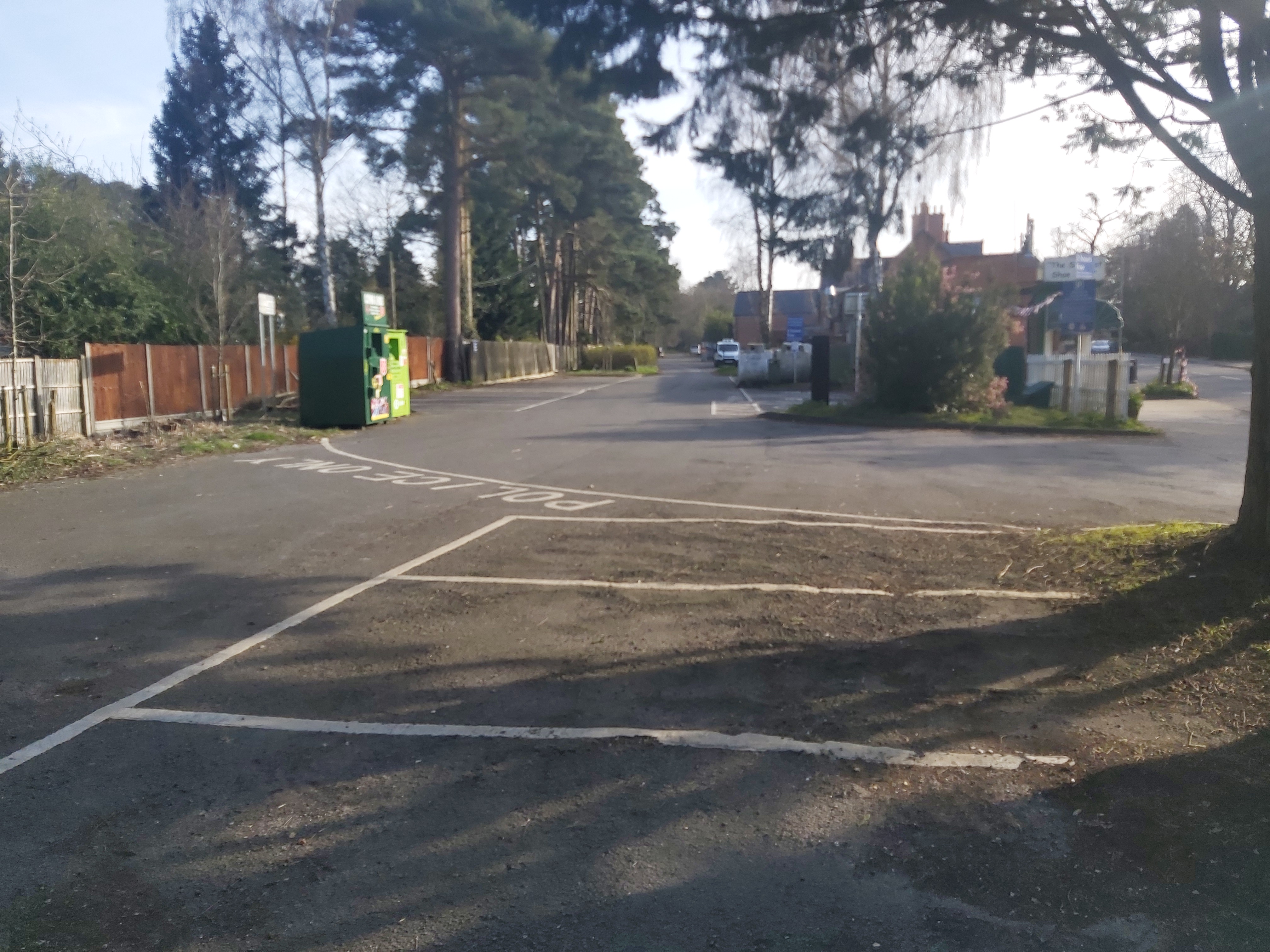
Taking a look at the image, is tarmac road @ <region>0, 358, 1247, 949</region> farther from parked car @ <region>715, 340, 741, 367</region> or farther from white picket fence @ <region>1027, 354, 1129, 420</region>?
parked car @ <region>715, 340, 741, 367</region>

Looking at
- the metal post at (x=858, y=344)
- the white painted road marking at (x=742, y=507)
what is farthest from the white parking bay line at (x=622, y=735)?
the metal post at (x=858, y=344)

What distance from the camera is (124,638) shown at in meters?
6.64

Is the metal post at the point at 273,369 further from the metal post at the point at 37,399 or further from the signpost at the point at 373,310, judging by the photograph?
the metal post at the point at 37,399

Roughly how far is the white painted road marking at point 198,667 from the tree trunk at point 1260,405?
649cm

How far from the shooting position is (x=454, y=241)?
3866 centimetres

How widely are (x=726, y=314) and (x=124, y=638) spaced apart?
110m

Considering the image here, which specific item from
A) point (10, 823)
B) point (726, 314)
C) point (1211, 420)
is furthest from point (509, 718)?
point (726, 314)

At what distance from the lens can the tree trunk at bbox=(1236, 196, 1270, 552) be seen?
6.82 meters

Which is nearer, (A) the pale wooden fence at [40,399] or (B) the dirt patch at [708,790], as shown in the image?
(B) the dirt patch at [708,790]

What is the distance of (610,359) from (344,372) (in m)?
47.8

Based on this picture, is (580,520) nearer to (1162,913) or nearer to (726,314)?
(1162,913)

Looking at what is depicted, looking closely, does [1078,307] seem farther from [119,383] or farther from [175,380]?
[119,383]

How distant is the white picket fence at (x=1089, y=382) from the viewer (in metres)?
22.5

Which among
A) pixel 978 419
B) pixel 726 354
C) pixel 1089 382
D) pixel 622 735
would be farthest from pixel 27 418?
pixel 726 354
